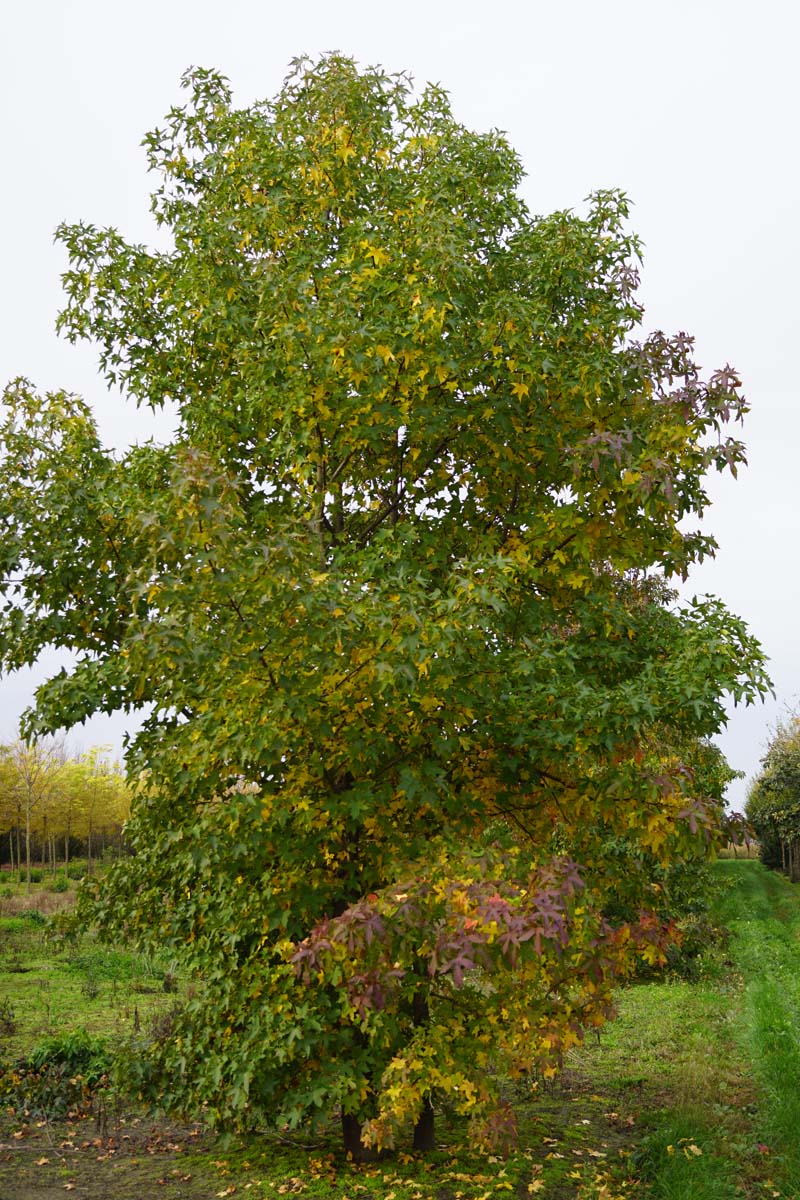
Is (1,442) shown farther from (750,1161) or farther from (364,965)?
(750,1161)

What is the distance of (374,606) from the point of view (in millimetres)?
5062

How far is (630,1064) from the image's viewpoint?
34.4 feet

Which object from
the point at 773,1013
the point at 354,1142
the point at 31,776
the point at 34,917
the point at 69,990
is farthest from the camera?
the point at 31,776

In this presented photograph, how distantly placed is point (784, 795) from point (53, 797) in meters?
25.2

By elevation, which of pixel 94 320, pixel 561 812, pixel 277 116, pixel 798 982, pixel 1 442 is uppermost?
pixel 277 116

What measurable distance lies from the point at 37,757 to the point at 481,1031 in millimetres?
29193

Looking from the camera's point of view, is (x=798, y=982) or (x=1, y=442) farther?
(x=798, y=982)

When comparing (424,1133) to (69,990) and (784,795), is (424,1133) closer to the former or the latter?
(69,990)

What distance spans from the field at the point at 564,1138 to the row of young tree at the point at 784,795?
19.1 meters

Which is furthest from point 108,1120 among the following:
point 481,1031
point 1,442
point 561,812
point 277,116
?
point 277,116

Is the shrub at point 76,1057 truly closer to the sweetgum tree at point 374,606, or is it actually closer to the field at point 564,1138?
the field at point 564,1138

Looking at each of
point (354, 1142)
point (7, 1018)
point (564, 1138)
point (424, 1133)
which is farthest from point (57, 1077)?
point (564, 1138)

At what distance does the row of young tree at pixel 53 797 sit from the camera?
31.8m

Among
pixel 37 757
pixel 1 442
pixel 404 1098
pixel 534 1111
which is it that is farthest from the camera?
pixel 37 757
